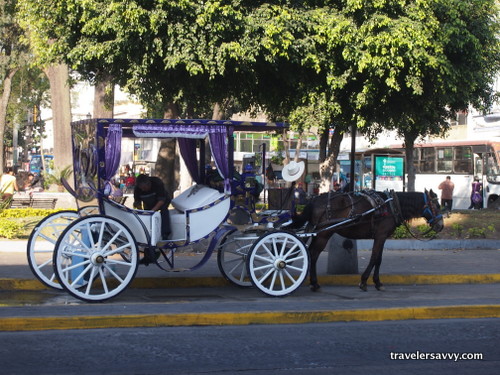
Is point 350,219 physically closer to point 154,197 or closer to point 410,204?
point 410,204

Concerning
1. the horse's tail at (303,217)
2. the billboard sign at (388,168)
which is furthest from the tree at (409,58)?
the horse's tail at (303,217)

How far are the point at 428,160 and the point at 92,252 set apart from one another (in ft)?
101

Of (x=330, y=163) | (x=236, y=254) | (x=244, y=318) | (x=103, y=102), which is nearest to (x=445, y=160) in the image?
(x=330, y=163)

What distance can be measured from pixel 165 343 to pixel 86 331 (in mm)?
1016

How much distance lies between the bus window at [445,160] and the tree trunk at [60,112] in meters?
18.5

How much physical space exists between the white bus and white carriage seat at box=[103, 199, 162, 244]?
22.0 m

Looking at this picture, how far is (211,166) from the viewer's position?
463 inches

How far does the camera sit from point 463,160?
3569 centimetres

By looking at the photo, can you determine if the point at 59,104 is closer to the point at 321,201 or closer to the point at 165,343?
the point at 321,201

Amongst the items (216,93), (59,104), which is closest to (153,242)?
(216,93)

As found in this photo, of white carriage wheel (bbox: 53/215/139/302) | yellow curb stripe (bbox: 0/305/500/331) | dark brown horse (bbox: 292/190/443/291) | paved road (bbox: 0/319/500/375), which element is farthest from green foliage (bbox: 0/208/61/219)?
paved road (bbox: 0/319/500/375)

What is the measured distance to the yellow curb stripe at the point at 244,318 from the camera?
798 cm

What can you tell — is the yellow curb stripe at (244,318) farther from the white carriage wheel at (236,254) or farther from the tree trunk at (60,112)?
the tree trunk at (60,112)

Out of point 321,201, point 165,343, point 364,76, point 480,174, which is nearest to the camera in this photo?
point 165,343
